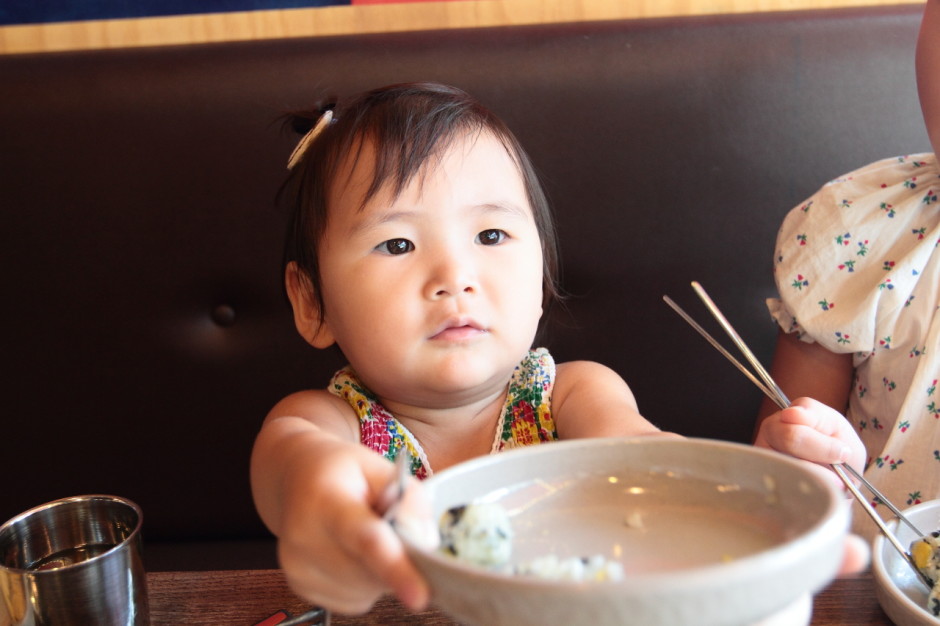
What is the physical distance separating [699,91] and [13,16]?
103 centimetres

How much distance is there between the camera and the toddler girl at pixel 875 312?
1002 millimetres

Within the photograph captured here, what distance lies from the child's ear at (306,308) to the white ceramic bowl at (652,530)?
0.50 meters

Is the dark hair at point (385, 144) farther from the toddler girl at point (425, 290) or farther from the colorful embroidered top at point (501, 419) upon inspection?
the colorful embroidered top at point (501, 419)

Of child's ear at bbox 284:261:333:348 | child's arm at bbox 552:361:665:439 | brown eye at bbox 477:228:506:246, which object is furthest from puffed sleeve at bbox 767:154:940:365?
child's ear at bbox 284:261:333:348

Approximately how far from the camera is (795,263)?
1.04m

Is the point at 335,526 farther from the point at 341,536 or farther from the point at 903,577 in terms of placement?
the point at 903,577

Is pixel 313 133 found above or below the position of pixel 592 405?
above

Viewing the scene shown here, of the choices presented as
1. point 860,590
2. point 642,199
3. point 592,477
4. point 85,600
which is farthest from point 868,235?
point 85,600

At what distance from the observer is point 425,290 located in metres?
0.76

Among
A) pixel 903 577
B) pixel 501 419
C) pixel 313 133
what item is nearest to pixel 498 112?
pixel 313 133

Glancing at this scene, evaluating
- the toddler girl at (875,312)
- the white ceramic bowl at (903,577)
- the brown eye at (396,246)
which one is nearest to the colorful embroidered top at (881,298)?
the toddler girl at (875,312)

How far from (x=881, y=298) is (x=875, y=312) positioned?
19 mm

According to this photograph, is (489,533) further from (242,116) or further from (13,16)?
(13,16)

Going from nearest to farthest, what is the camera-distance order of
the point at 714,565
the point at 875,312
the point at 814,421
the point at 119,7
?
1. the point at 714,565
2. the point at 814,421
3. the point at 875,312
4. the point at 119,7
